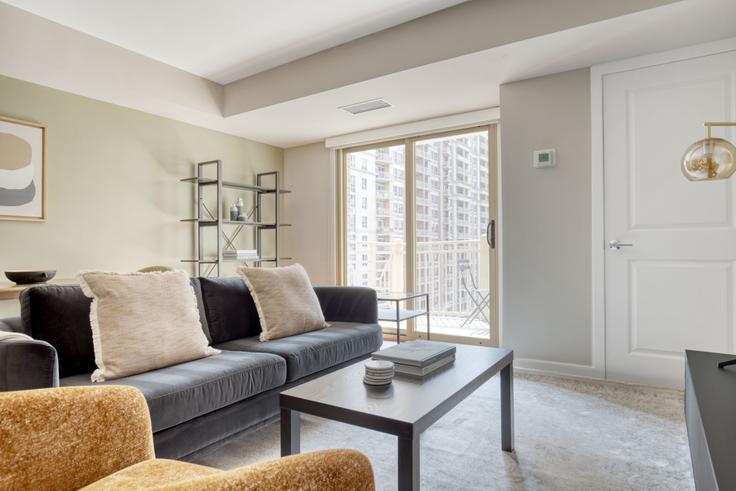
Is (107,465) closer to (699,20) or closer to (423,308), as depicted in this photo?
(699,20)

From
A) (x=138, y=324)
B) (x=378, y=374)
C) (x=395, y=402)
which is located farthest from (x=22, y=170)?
(x=395, y=402)

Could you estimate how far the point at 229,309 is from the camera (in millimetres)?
2684

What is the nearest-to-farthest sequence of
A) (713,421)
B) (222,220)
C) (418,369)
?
(713,421) < (418,369) < (222,220)

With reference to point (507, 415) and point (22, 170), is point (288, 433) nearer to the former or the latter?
point (507, 415)

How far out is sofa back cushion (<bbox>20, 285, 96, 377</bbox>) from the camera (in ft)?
6.03

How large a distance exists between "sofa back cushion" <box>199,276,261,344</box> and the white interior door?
244 centimetres

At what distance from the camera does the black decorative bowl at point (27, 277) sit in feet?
9.18

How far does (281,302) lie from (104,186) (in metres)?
2.15

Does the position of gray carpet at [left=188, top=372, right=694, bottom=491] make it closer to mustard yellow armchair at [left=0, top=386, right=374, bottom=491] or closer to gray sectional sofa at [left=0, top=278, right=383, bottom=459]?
gray sectional sofa at [left=0, top=278, right=383, bottom=459]

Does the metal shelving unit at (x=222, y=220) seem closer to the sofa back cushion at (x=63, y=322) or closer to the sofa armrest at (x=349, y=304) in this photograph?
the sofa armrest at (x=349, y=304)

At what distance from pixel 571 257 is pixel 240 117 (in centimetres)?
319

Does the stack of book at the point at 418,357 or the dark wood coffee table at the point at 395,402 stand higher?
the stack of book at the point at 418,357

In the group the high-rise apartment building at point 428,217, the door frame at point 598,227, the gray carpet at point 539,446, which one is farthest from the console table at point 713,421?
the high-rise apartment building at point 428,217

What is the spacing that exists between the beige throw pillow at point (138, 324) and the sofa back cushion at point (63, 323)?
0.35 ft
